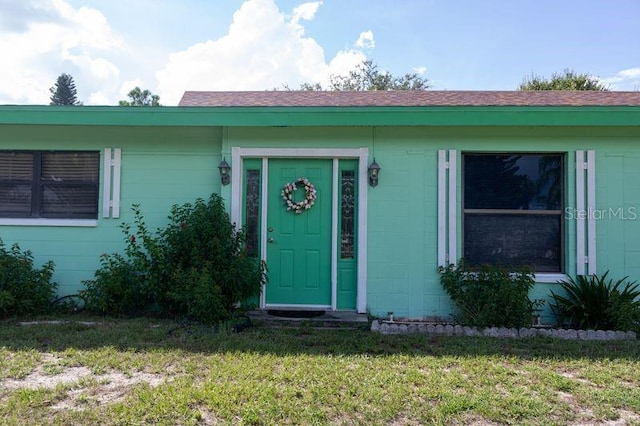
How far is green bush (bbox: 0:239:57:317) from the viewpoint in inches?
194

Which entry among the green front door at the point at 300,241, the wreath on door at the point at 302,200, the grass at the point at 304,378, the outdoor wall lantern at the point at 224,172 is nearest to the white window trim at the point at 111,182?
the outdoor wall lantern at the point at 224,172

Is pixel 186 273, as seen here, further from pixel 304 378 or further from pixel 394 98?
pixel 394 98

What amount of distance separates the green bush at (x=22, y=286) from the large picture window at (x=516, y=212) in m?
5.39

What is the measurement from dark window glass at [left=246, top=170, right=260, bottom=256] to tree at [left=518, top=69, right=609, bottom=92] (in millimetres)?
17789

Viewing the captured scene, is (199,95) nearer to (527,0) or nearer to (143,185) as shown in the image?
(143,185)

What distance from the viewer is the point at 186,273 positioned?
4.88m

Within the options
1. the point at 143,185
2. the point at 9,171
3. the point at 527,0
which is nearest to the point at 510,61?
the point at 527,0

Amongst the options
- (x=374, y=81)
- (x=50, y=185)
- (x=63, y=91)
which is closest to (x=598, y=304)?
(x=50, y=185)

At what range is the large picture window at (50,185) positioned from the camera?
18.8 feet

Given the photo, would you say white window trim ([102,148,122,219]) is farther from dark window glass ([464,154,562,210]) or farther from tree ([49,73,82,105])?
tree ([49,73,82,105])

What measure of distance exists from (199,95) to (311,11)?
5990 mm

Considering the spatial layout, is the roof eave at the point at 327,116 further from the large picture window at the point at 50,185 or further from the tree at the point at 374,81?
the tree at the point at 374,81

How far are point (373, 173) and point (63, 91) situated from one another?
49.3 meters

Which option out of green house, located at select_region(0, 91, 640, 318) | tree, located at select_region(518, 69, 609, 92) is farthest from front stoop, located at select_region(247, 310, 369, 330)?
tree, located at select_region(518, 69, 609, 92)
